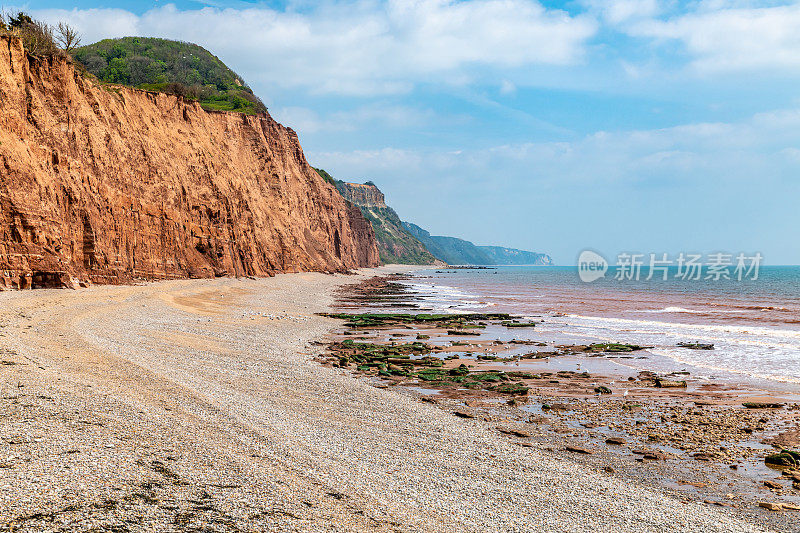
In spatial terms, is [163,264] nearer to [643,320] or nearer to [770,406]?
[643,320]

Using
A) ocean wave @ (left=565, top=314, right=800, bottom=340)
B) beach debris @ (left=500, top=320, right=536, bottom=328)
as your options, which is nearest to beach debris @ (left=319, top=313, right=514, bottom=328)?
beach debris @ (left=500, top=320, right=536, bottom=328)

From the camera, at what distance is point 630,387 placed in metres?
15.2

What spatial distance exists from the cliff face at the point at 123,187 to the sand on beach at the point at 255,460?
15870mm

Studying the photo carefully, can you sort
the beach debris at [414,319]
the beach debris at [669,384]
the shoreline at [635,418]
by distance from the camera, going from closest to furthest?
the shoreline at [635,418] → the beach debris at [669,384] → the beach debris at [414,319]

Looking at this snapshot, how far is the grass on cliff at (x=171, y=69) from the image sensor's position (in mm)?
75938

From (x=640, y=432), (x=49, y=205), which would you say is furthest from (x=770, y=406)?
(x=49, y=205)

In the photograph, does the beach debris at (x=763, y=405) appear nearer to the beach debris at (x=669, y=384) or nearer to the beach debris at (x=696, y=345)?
the beach debris at (x=669, y=384)

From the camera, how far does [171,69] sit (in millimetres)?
93812

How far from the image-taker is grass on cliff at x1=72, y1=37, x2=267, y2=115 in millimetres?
75938

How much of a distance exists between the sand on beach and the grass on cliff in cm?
5245

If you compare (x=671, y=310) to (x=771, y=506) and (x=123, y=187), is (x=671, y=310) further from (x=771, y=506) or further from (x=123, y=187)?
(x=123, y=187)

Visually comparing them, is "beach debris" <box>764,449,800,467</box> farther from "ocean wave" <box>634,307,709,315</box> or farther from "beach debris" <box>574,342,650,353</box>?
"ocean wave" <box>634,307,709,315</box>


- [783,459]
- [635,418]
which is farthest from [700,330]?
[783,459]

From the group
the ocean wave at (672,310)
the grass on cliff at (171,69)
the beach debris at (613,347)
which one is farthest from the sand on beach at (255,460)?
the grass on cliff at (171,69)
